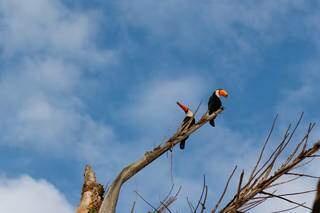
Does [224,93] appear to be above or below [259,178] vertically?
above

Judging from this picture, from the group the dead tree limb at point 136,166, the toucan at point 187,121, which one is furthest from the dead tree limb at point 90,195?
the dead tree limb at point 136,166

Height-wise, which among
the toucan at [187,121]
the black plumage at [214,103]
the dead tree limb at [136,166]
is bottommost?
the dead tree limb at [136,166]

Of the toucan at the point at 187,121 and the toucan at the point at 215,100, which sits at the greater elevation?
the toucan at the point at 215,100

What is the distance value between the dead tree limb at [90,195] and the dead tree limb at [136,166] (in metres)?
1.46

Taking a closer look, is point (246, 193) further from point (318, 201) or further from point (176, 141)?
point (176, 141)

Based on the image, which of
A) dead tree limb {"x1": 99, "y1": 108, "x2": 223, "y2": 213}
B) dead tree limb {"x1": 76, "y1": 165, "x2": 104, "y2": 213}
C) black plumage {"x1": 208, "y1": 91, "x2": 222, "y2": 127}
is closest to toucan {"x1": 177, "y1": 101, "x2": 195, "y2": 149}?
dead tree limb {"x1": 99, "y1": 108, "x2": 223, "y2": 213}

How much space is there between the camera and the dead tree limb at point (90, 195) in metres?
6.61

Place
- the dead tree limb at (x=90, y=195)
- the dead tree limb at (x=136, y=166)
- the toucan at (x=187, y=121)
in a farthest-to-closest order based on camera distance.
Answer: the dead tree limb at (x=90, y=195)
the toucan at (x=187, y=121)
the dead tree limb at (x=136, y=166)

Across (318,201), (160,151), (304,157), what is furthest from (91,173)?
(318,201)

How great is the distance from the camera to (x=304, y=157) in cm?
314

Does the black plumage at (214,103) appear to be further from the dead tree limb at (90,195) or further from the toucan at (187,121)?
the dead tree limb at (90,195)

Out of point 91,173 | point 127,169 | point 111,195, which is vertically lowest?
point 111,195

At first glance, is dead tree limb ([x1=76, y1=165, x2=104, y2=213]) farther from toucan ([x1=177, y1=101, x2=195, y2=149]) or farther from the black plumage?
the black plumage

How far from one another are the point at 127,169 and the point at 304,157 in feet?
8.03
